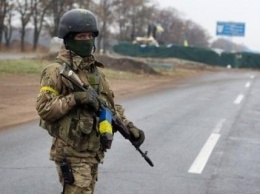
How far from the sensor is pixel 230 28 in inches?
2657

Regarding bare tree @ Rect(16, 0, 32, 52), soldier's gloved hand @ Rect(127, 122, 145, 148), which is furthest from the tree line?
soldier's gloved hand @ Rect(127, 122, 145, 148)

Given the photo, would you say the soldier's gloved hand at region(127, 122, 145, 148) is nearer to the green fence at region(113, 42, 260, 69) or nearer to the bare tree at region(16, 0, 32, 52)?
the green fence at region(113, 42, 260, 69)

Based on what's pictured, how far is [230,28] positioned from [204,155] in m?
61.4

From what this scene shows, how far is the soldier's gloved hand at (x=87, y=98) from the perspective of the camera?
10.4 ft

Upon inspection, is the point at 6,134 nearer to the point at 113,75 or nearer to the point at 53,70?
the point at 53,70

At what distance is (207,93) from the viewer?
2078cm

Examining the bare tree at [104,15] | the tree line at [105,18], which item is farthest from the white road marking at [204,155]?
the bare tree at [104,15]

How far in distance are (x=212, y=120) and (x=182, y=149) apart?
4.12 metres

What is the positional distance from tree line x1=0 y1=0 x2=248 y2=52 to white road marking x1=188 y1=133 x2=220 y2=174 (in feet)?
184

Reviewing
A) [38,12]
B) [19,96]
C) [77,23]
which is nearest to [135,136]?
[77,23]

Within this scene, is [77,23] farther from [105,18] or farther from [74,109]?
[105,18]

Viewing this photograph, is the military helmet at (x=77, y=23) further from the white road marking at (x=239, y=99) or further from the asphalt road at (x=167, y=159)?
the white road marking at (x=239, y=99)

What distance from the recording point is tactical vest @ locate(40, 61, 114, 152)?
3.30 m

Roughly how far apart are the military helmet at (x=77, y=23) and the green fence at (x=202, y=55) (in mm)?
48477
